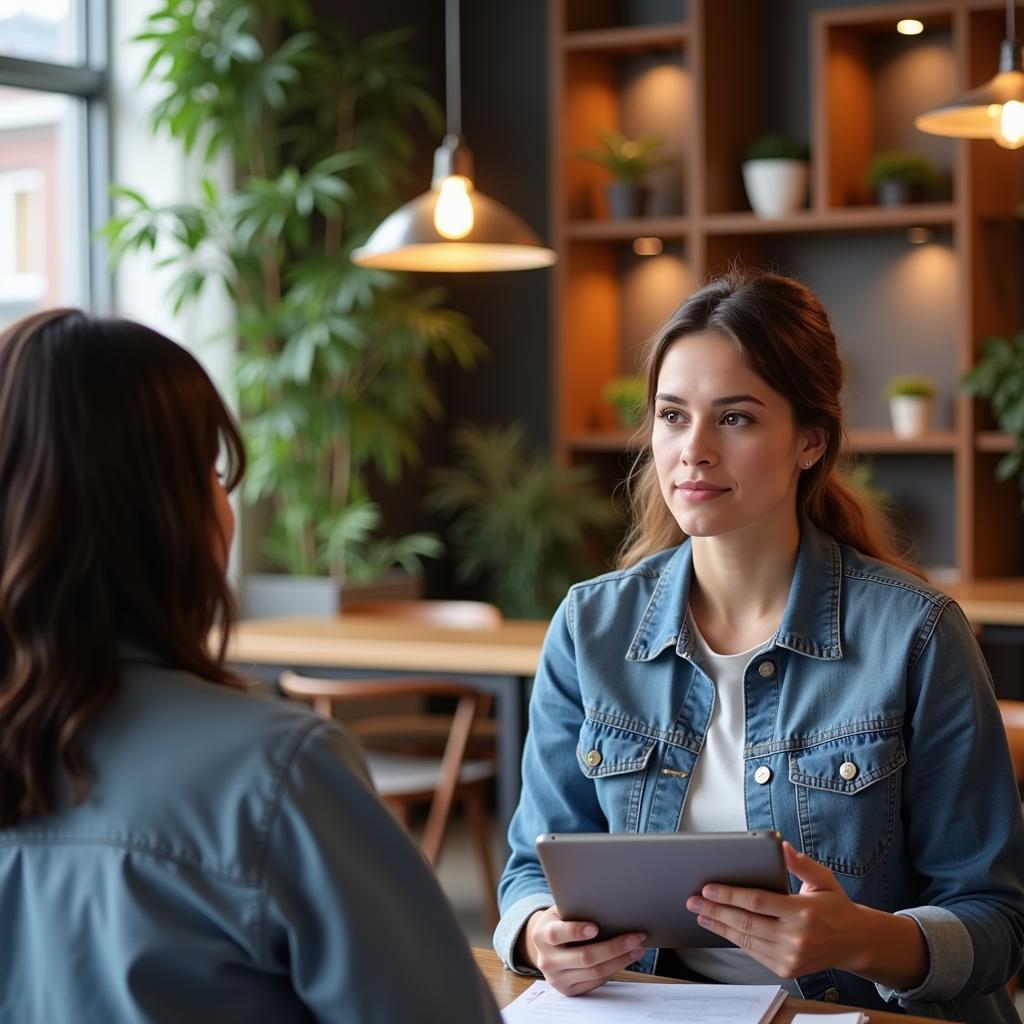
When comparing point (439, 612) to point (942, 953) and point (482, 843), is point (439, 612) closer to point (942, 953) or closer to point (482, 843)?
point (482, 843)

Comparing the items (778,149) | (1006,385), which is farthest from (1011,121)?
(778,149)

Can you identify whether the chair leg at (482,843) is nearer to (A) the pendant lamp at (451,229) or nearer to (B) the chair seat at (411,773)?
(B) the chair seat at (411,773)

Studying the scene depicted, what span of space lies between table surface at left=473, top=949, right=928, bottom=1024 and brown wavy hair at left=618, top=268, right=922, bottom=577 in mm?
584

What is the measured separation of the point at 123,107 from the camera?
5.18 meters

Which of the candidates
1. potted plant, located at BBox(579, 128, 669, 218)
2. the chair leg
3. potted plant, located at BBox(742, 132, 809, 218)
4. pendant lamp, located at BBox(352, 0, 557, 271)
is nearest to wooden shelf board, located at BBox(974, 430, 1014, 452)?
potted plant, located at BBox(742, 132, 809, 218)

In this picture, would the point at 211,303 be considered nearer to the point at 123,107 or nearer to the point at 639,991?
the point at 123,107

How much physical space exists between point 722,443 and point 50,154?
378 cm

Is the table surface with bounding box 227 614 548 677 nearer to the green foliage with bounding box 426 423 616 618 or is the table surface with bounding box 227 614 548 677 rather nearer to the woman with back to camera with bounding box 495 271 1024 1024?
the green foliage with bounding box 426 423 616 618

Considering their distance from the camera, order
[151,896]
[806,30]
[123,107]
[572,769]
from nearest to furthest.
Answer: [151,896] < [572,769] < [123,107] < [806,30]

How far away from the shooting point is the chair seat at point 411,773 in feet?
12.6

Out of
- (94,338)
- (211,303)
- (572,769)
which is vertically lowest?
(572,769)

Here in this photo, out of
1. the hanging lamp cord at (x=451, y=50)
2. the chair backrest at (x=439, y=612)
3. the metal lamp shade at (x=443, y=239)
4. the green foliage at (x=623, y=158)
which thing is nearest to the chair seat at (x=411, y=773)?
the chair backrest at (x=439, y=612)

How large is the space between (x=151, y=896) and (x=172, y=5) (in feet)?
14.0

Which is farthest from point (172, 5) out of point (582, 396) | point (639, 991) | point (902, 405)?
point (639, 991)
